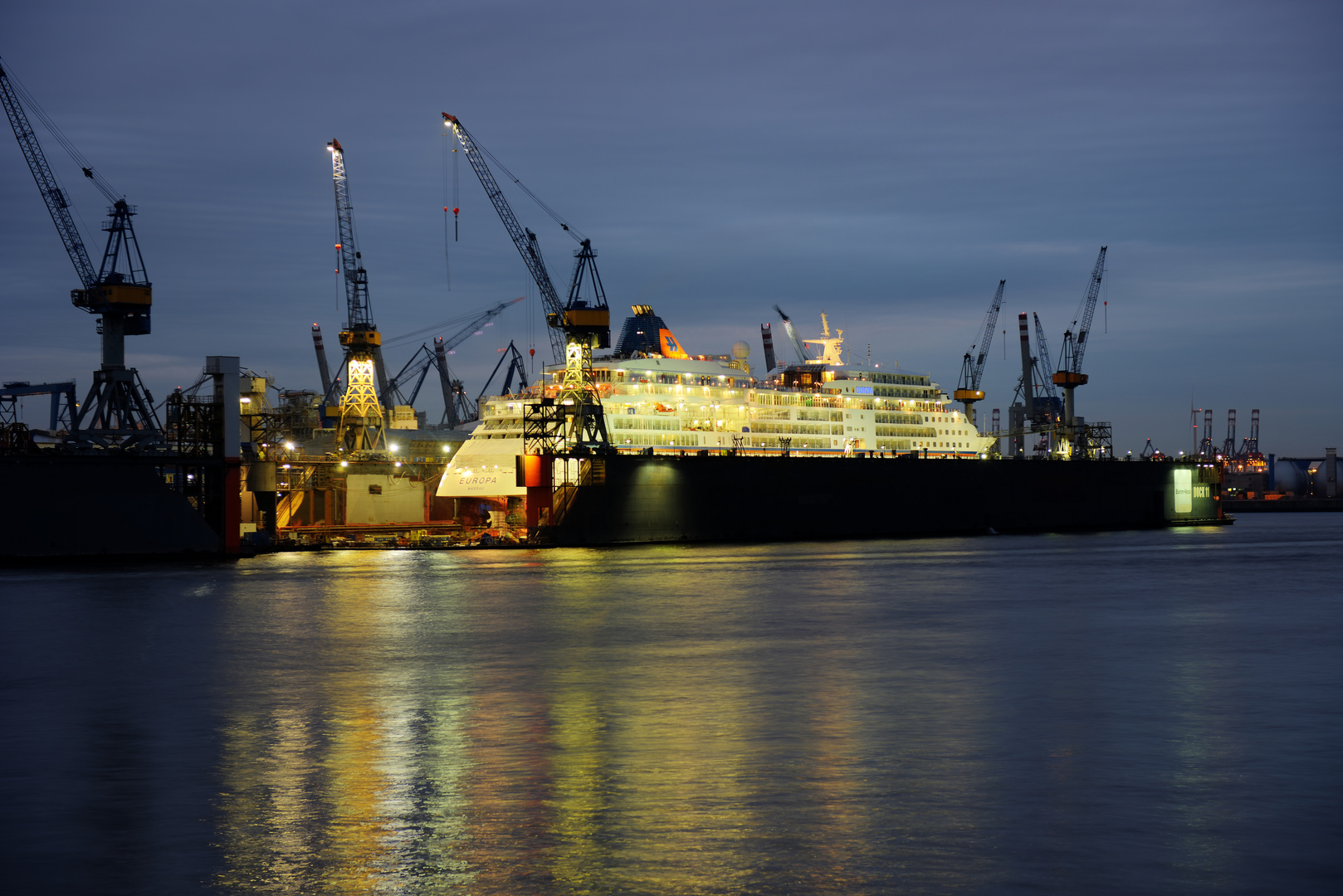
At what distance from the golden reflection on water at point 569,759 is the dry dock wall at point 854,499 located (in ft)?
131

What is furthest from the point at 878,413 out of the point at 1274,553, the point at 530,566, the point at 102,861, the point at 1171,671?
the point at 102,861

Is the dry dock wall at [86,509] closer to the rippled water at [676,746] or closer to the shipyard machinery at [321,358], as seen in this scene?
the rippled water at [676,746]

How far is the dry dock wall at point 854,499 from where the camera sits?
74.4m

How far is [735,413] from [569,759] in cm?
7041

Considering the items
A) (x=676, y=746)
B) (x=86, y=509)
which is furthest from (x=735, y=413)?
(x=676, y=746)

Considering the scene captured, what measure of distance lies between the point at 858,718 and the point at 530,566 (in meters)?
39.8

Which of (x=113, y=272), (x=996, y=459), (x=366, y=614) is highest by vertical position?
(x=113, y=272)

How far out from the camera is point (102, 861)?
11945 millimetres

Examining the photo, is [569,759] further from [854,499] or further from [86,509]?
[854,499]

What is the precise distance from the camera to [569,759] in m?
16.6

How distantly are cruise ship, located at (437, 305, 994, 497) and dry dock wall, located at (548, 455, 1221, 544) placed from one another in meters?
3.89

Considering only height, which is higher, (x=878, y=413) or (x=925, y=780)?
(x=878, y=413)

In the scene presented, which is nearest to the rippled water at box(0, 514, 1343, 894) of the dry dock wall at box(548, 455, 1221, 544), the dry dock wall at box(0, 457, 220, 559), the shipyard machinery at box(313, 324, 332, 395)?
the dry dock wall at box(0, 457, 220, 559)

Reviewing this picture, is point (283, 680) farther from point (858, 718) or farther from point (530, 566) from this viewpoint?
point (530, 566)
